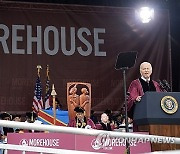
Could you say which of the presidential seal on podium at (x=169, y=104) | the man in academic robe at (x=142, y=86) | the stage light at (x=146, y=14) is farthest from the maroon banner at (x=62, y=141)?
the stage light at (x=146, y=14)

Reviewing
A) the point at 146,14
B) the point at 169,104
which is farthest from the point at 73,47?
the point at 169,104

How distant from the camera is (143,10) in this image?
11.1 meters

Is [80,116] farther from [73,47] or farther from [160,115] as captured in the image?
[73,47]

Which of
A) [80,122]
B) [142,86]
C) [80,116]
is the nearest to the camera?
[142,86]

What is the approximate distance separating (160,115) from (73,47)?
7126mm

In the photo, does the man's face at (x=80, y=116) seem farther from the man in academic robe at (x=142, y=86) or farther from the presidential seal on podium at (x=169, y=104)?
the presidential seal on podium at (x=169, y=104)

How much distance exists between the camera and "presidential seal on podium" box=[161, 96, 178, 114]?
4664 mm

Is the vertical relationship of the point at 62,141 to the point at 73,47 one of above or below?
below

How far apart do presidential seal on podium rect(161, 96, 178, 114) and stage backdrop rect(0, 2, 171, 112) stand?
6582 mm

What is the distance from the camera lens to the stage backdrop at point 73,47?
1098cm

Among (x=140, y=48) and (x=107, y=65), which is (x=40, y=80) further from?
(x=140, y=48)

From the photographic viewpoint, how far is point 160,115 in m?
4.61

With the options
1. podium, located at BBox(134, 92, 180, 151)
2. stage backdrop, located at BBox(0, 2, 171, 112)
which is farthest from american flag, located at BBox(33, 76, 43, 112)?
podium, located at BBox(134, 92, 180, 151)

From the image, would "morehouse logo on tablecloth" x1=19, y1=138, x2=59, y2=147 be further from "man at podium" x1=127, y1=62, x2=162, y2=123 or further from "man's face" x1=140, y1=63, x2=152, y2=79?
"man's face" x1=140, y1=63, x2=152, y2=79
